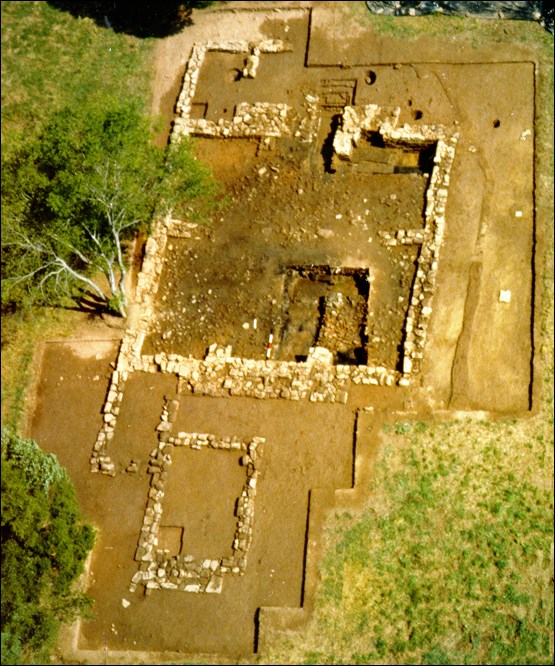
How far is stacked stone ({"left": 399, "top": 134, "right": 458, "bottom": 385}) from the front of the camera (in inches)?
702

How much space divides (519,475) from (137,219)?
Answer: 14206mm

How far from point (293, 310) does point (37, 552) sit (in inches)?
414

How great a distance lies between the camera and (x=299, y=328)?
765 inches

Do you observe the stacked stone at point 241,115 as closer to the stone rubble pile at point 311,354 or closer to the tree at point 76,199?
the stone rubble pile at point 311,354

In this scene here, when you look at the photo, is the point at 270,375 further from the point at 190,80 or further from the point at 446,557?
the point at 190,80

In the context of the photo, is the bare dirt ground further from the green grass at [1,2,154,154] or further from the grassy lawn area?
the green grass at [1,2,154,154]

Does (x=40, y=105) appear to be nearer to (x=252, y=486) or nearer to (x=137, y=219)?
(x=137, y=219)

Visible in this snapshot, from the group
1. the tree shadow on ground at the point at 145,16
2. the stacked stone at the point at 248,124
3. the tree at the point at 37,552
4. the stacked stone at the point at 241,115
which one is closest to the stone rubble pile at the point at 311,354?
the tree at the point at 37,552

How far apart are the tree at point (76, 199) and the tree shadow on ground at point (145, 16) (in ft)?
24.6

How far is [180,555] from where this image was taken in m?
16.4

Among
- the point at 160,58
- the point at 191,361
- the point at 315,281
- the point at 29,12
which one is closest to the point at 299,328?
the point at 315,281

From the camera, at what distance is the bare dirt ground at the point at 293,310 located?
1614cm

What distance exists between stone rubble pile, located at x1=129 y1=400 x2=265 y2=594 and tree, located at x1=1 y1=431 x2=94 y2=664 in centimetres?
163

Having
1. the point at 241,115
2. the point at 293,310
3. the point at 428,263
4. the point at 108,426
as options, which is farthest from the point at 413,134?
the point at 108,426
